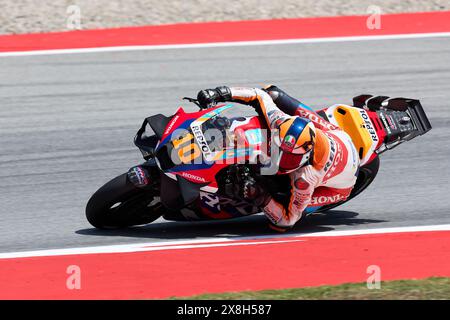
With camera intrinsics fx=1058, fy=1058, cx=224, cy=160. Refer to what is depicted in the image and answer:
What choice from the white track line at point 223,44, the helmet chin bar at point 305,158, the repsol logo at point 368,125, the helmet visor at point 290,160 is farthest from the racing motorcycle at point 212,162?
the white track line at point 223,44

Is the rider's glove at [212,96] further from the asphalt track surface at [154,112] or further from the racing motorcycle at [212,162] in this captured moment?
the asphalt track surface at [154,112]

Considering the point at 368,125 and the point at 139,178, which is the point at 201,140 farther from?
the point at 368,125

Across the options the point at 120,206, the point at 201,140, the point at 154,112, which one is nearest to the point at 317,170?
the point at 201,140

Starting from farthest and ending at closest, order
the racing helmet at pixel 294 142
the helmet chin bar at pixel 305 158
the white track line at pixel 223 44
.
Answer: the white track line at pixel 223 44
the helmet chin bar at pixel 305 158
the racing helmet at pixel 294 142

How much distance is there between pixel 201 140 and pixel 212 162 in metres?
0.22

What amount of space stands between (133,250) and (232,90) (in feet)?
5.67

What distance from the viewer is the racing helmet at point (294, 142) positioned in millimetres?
9180

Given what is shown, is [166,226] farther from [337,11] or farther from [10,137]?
[337,11]

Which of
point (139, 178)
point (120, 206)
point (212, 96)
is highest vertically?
point (212, 96)

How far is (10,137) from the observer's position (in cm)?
1250

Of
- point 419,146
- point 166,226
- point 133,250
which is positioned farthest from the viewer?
point 419,146

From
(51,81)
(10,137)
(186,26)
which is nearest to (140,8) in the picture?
(186,26)

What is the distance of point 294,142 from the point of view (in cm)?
916

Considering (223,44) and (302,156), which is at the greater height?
(223,44)
